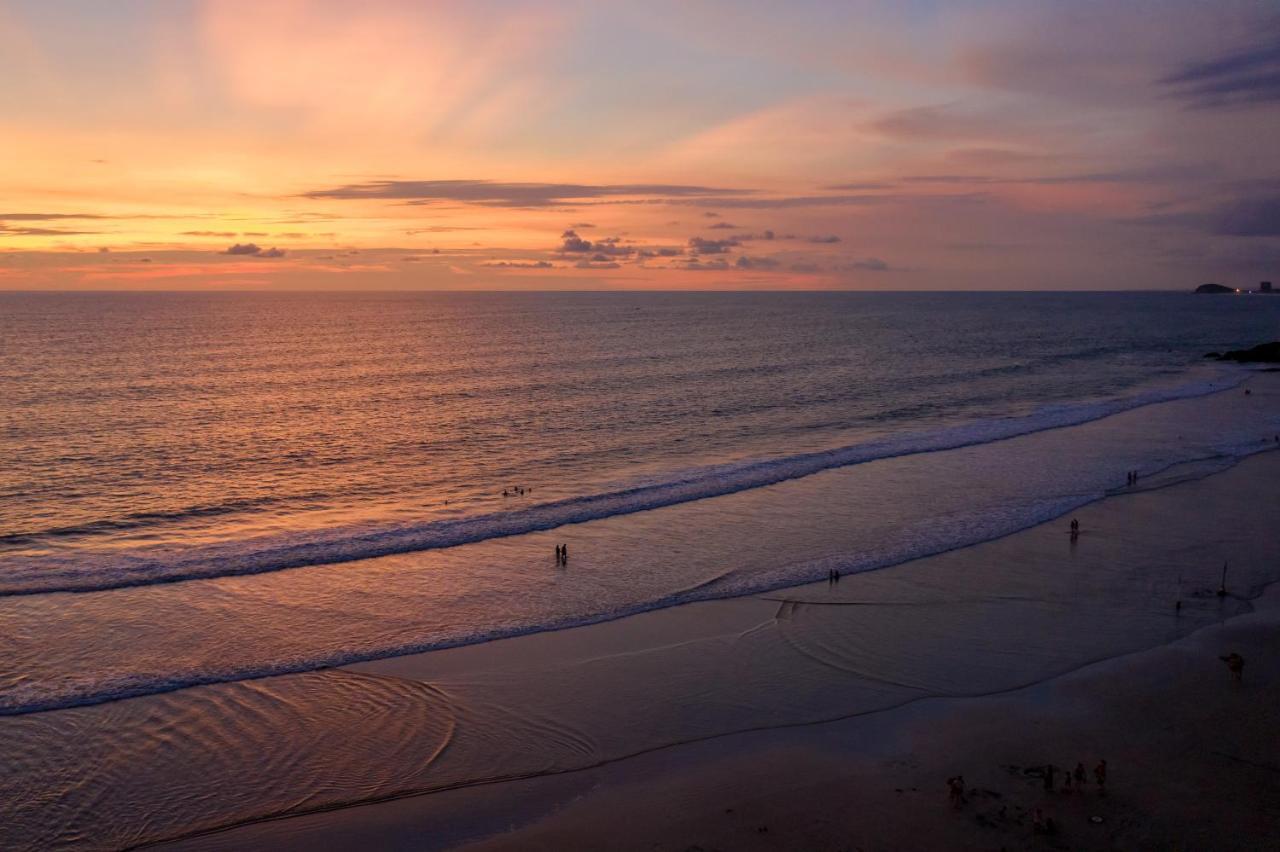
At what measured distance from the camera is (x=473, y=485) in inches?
1670

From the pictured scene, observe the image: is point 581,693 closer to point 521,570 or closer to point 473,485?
point 521,570

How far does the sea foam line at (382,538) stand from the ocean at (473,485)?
0.14 metres

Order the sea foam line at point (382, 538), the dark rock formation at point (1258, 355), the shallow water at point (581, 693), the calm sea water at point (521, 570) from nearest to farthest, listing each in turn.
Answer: the shallow water at point (581, 693), the calm sea water at point (521, 570), the sea foam line at point (382, 538), the dark rock formation at point (1258, 355)

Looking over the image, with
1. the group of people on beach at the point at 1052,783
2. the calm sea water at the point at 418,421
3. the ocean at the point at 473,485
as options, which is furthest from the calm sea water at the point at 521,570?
the group of people on beach at the point at 1052,783

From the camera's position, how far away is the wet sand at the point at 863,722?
15.9 m

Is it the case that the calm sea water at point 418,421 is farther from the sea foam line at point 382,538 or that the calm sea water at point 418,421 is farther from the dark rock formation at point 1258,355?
the dark rock formation at point 1258,355

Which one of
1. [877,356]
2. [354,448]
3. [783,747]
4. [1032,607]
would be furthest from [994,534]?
[877,356]

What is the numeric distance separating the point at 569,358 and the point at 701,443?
51.0m

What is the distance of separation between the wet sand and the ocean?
2.79 m

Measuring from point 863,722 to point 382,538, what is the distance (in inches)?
808

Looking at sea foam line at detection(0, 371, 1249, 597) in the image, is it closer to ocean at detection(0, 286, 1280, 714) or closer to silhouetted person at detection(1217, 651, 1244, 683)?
ocean at detection(0, 286, 1280, 714)

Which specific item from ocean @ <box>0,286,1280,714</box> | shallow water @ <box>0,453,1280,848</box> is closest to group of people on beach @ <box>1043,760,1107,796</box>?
shallow water @ <box>0,453,1280,848</box>

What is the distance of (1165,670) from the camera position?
22219mm

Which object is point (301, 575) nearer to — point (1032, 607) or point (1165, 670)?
point (1032, 607)
